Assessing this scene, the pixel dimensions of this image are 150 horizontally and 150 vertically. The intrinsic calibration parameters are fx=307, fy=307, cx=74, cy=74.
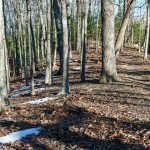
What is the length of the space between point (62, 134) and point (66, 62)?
5309mm

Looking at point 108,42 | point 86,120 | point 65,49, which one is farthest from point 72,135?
point 108,42

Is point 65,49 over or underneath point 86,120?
over

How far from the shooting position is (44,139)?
286 inches

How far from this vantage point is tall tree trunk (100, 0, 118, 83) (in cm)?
1444

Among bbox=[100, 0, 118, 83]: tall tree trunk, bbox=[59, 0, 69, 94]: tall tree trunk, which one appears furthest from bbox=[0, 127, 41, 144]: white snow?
bbox=[100, 0, 118, 83]: tall tree trunk

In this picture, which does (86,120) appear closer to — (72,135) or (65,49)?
(72,135)

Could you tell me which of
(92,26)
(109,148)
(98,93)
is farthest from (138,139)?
(92,26)

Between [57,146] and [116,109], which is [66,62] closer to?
[116,109]

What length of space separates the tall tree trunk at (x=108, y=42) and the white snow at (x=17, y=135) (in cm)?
710

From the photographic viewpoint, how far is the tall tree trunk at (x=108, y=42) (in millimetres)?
14438

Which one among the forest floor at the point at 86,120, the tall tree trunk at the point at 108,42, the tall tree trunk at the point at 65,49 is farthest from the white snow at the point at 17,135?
the tall tree trunk at the point at 108,42

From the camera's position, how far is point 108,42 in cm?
1454

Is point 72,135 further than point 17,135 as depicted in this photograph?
No

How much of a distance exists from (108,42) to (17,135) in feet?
26.4
